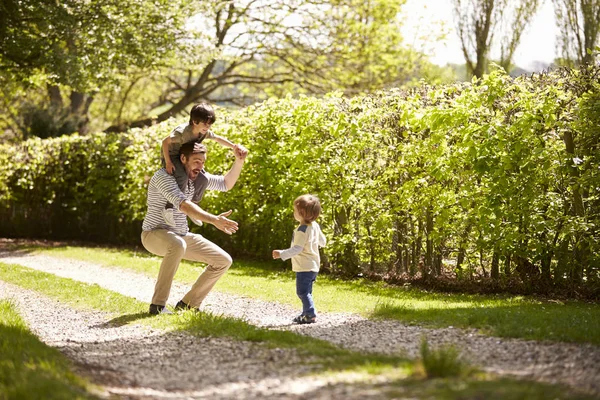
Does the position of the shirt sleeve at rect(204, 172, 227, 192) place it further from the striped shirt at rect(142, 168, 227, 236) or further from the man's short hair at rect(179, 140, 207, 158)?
the man's short hair at rect(179, 140, 207, 158)

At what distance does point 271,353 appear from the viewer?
5602 mm

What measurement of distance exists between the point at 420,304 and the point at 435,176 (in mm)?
1914

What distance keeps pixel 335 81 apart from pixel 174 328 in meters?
20.7

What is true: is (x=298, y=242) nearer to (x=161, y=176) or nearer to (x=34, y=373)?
(x=161, y=176)

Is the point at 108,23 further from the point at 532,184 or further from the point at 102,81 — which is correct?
the point at 532,184

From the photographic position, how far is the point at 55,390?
4188mm

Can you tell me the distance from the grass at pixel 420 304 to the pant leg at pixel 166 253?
1.82 m

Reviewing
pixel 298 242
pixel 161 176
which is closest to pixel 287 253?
pixel 298 242

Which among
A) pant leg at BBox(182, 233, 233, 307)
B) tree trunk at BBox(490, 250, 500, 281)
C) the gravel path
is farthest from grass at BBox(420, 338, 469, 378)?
tree trunk at BBox(490, 250, 500, 281)

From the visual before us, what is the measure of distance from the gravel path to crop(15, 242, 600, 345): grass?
0.30 m

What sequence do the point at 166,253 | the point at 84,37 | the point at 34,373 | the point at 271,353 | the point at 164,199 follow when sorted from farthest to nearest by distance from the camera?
the point at 84,37, the point at 164,199, the point at 166,253, the point at 271,353, the point at 34,373

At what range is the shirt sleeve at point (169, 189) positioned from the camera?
300 inches

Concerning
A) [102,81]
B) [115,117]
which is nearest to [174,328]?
[102,81]

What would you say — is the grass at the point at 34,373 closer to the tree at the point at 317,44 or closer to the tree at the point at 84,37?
the tree at the point at 84,37
